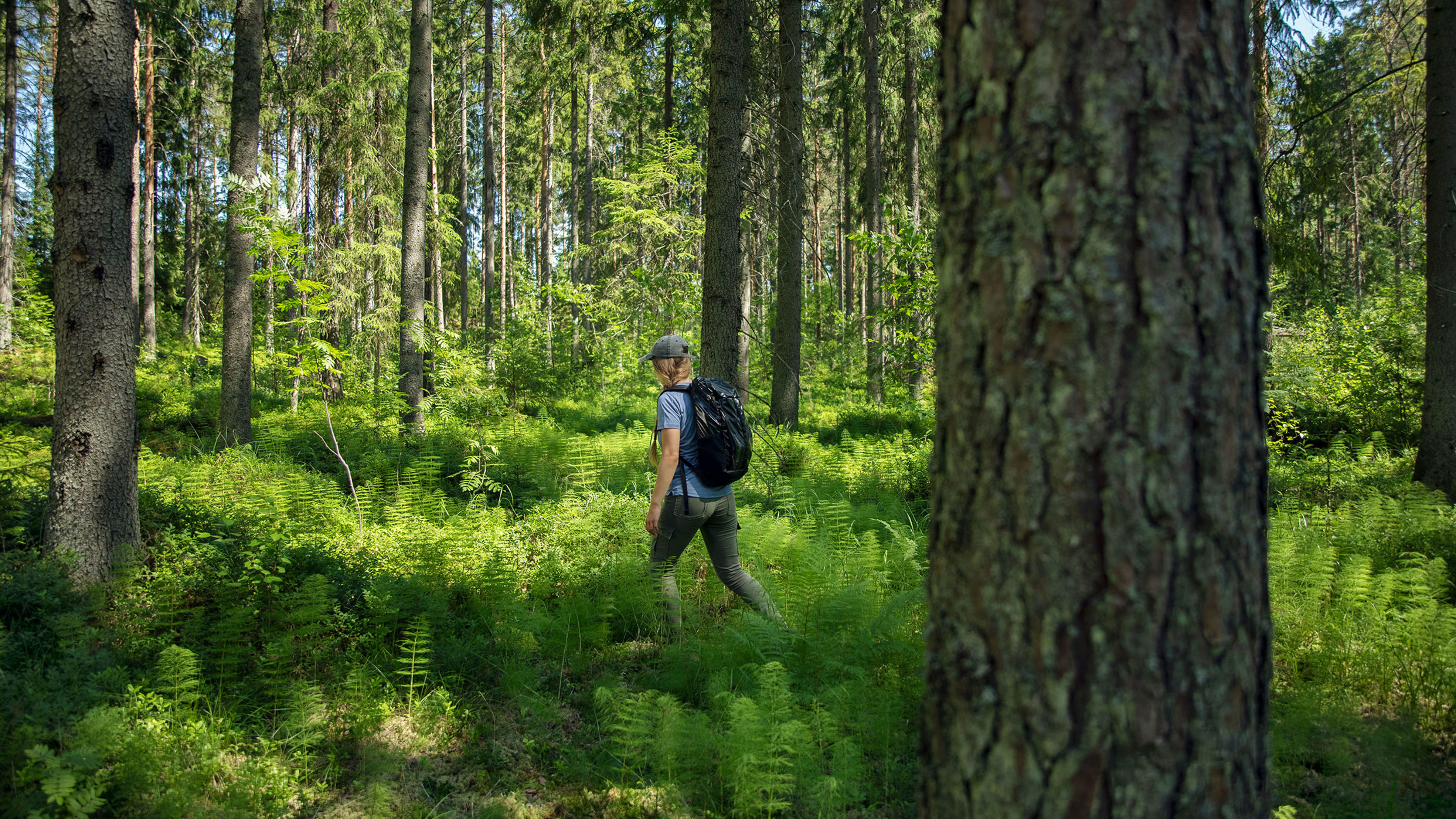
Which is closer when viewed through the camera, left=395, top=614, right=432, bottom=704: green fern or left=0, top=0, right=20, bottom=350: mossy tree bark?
left=395, top=614, right=432, bottom=704: green fern

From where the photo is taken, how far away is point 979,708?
1.61m

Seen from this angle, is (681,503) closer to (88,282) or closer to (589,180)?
(88,282)

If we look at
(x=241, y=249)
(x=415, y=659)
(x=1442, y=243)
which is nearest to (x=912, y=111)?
(x=1442, y=243)

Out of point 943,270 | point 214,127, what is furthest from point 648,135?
point 943,270

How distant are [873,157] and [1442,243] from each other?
12305 millimetres

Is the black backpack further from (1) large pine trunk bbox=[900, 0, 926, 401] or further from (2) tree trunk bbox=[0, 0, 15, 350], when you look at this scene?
(2) tree trunk bbox=[0, 0, 15, 350]

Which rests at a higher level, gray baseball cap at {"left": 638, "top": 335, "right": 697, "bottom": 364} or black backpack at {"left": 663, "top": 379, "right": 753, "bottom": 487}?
gray baseball cap at {"left": 638, "top": 335, "right": 697, "bottom": 364}

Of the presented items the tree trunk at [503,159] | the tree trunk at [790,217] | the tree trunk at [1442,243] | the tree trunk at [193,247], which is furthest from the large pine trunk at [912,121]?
the tree trunk at [193,247]

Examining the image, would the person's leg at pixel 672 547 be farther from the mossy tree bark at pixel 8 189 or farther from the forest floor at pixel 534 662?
the mossy tree bark at pixel 8 189

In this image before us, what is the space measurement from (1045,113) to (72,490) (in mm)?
6167

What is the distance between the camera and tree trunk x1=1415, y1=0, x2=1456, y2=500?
6930 millimetres

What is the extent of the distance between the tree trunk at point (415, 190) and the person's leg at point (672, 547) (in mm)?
7679

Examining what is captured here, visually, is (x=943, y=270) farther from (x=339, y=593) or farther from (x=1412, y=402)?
(x=1412, y=402)

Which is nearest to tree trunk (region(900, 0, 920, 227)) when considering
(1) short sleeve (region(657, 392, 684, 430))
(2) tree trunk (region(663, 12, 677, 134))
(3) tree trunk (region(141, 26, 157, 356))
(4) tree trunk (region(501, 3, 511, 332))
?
(2) tree trunk (region(663, 12, 677, 134))
